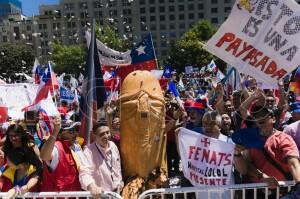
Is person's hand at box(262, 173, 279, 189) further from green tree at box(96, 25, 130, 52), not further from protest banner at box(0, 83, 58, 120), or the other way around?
green tree at box(96, 25, 130, 52)

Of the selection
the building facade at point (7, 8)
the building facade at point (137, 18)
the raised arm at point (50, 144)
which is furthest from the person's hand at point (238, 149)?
the building facade at point (7, 8)

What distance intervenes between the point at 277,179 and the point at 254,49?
141 cm

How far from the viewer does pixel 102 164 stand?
446 cm

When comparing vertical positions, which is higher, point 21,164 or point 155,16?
point 155,16

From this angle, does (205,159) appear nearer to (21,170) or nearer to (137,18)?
(21,170)

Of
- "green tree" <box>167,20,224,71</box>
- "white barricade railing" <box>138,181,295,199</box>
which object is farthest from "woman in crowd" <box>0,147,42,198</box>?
"green tree" <box>167,20,224,71</box>

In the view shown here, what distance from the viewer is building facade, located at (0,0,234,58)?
97.3 m

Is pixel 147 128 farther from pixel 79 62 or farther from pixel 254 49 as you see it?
pixel 79 62

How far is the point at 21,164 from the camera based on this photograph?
436 centimetres

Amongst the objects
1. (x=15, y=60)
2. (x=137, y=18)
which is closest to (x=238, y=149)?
(x=15, y=60)

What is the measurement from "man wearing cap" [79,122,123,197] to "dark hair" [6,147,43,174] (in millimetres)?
460

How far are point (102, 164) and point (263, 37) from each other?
84.7 inches

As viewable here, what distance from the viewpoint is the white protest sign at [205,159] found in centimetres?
429

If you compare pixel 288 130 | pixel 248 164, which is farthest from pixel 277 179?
pixel 288 130
